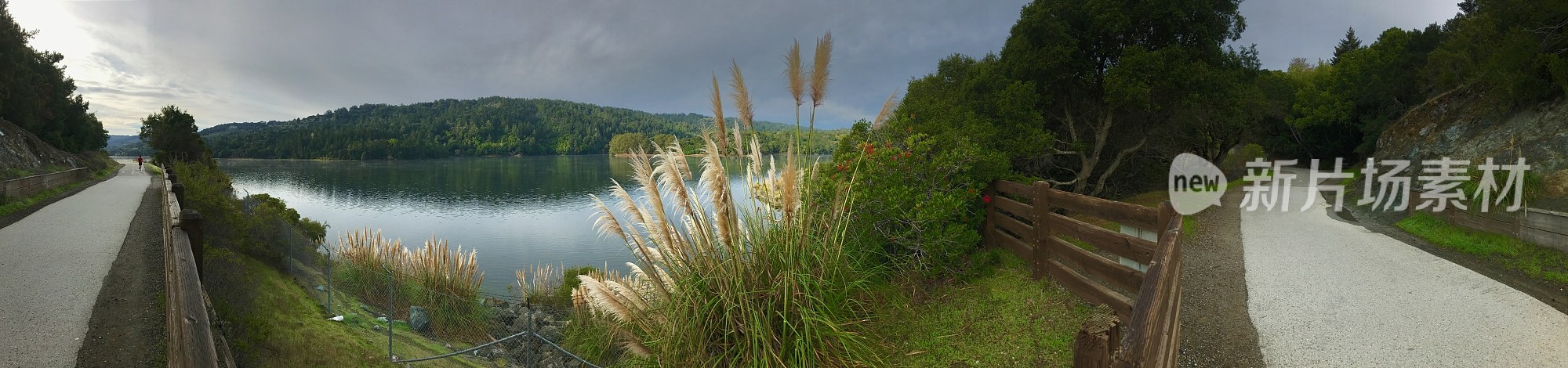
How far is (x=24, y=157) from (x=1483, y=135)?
37.1 meters

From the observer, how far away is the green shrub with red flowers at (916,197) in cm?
542

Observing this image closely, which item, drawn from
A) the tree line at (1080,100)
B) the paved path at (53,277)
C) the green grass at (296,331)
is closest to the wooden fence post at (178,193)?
the paved path at (53,277)

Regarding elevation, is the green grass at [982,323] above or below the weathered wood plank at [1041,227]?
below

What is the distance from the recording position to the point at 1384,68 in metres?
23.2

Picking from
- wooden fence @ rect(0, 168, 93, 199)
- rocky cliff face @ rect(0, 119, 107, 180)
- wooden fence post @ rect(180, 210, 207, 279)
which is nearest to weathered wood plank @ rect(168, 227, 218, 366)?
wooden fence post @ rect(180, 210, 207, 279)

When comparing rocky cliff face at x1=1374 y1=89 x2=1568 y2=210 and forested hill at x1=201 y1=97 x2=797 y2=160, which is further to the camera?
forested hill at x1=201 y1=97 x2=797 y2=160

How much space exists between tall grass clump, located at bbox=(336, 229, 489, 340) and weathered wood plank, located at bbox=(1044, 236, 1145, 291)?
823 centimetres

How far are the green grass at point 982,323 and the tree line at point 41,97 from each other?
30.9m

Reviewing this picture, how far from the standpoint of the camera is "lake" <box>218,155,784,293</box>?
1730 centimetres

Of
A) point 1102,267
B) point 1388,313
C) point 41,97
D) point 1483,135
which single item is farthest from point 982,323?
point 41,97

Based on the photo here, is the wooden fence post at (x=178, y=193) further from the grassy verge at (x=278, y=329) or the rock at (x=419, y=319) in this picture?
the rock at (x=419, y=319)

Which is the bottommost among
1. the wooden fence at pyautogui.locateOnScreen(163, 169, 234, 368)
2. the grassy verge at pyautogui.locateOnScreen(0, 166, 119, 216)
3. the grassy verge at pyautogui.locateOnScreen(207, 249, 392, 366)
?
the grassy verge at pyautogui.locateOnScreen(207, 249, 392, 366)

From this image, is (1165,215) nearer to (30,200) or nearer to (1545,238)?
(1545,238)

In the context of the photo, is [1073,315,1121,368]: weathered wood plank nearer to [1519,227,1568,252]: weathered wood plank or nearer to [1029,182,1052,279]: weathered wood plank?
[1029,182,1052,279]: weathered wood plank
